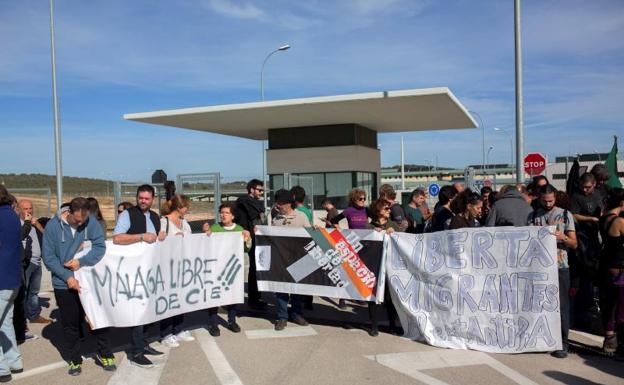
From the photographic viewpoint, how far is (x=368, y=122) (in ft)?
78.3

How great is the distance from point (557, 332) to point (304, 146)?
18965 millimetres

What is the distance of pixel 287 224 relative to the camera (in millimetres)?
7582

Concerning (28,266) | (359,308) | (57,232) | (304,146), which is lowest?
(359,308)

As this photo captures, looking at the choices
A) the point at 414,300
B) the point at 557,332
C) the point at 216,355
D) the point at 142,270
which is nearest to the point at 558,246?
the point at 557,332

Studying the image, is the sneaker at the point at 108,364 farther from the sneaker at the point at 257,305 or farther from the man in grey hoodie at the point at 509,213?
the man in grey hoodie at the point at 509,213

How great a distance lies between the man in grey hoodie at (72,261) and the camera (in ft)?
17.9

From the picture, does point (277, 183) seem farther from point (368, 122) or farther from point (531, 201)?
point (531, 201)

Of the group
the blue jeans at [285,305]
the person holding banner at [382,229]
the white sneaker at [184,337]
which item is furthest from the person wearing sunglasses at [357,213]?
the white sneaker at [184,337]

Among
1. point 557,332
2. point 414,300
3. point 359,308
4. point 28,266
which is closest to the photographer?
point 557,332

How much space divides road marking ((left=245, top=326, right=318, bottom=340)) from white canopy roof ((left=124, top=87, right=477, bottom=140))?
10821 millimetres

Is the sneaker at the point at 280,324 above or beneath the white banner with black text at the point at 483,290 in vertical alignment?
beneath

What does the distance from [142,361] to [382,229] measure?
10.5ft

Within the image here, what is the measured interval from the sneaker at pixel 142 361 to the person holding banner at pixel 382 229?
8.59 ft

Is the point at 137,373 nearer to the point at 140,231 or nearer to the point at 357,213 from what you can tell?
the point at 140,231
